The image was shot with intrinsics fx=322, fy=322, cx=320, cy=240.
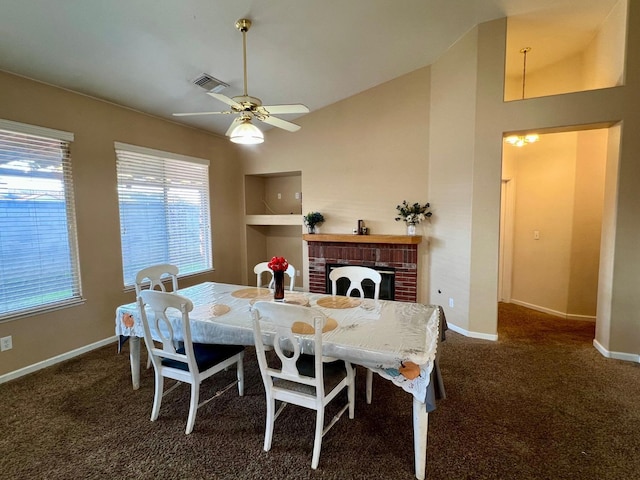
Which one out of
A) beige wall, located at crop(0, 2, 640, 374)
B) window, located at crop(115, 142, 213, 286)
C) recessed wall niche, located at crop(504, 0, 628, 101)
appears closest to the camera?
beige wall, located at crop(0, 2, 640, 374)

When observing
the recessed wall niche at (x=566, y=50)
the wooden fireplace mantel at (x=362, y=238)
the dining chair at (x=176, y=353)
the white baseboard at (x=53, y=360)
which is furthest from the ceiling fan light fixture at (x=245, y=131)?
the recessed wall niche at (x=566, y=50)

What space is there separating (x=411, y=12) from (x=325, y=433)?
3574 mm

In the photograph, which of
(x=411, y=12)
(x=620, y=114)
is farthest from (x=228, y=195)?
(x=620, y=114)

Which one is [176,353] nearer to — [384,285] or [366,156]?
[384,285]

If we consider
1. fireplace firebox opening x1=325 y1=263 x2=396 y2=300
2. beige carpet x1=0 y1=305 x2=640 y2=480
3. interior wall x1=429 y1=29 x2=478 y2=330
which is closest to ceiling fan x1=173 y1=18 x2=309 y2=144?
beige carpet x1=0 y1=305 x2=640 y2=480

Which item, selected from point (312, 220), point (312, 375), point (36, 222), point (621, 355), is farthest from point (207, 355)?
point (621, 355)

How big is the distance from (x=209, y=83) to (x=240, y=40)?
711mm

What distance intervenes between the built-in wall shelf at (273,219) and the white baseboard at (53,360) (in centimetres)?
262

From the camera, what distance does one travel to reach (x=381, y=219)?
4.55 m

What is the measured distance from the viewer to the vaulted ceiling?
2422mm

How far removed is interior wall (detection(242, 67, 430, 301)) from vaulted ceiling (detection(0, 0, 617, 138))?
40cm

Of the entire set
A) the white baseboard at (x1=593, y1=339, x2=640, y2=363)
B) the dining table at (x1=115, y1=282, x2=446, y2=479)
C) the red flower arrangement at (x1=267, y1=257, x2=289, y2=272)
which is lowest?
the white baseboard at (x1=593, y1=339, x2=640, y2=363)

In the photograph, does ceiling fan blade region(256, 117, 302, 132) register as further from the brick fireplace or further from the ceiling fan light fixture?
the brick fireplace

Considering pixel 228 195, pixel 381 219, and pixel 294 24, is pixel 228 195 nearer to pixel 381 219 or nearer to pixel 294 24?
pixel 381 219
